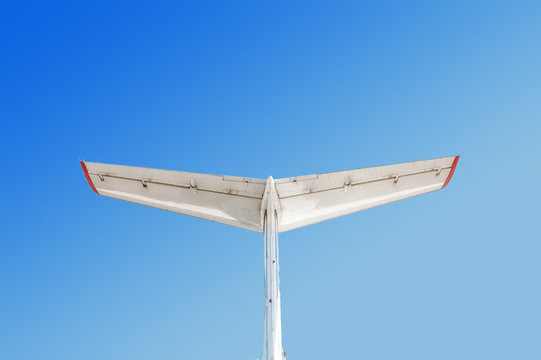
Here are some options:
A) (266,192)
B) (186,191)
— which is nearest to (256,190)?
(266,192)

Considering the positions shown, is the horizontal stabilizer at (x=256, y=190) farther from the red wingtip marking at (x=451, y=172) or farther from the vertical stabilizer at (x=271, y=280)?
the red wingtip marking at (x=451, y=172)

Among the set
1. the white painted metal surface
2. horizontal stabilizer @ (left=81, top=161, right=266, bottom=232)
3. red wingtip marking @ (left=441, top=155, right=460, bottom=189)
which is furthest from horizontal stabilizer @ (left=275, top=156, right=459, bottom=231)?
horizontal stabilizer @ (left=81, top=161, right=266, bottom=232)

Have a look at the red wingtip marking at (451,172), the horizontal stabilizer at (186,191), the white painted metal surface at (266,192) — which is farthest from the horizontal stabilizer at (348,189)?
the horizontal stabilizer at (186,191)

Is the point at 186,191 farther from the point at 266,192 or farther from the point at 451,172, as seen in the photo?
the point at 451,172

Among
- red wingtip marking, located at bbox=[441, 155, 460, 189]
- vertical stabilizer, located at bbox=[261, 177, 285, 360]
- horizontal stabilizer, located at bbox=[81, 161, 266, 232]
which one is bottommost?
vertical stabilizer, located at bbox=[261, 177, 285, 360]

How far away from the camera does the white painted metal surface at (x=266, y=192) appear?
7.09 metres

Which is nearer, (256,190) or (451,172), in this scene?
(256,190)

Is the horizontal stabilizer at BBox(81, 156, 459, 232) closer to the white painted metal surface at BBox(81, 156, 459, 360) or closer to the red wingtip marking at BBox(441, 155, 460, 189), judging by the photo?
the white painted metal surface at BBox(81, 156, 459, 360)

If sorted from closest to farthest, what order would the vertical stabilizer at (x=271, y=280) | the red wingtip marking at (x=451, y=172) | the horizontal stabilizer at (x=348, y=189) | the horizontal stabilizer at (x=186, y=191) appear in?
the vertical stabilizer at (x=271, y=280) → the horizontal stabilizer at (x=186, y=191) → the horizontal stabilizer at (x=348, y=189) → the red wingtip marking at (x=451, y=172)

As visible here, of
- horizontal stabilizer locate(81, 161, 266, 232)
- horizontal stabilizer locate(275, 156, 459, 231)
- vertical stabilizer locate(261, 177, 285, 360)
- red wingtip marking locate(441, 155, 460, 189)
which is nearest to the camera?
vertical stabilizer locate(261, 177, 285, 360)

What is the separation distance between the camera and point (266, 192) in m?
7.05

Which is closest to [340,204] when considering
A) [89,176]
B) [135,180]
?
[135,180]

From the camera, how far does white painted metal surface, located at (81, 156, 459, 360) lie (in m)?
7.09

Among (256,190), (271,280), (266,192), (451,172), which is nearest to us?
(271,280)
